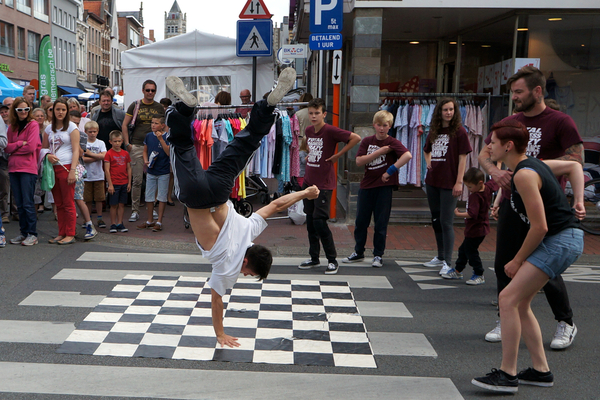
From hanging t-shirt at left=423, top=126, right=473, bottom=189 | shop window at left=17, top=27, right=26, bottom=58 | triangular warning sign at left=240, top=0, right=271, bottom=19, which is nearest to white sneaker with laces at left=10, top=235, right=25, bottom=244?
triangular warning sign at left=240, top=0, right=271, bottom=19

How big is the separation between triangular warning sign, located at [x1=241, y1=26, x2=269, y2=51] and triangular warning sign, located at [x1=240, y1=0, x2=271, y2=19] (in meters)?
0.23

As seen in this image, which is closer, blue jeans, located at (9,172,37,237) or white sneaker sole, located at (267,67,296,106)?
white sneaker sole, located at (267,67,296,106)

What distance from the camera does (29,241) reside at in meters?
7.77

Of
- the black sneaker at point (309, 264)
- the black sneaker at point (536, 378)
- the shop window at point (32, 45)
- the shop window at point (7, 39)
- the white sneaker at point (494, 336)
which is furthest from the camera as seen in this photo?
the shop window at point (32, 45)

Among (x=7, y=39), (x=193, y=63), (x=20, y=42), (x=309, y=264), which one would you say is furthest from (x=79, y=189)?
(x=20, y=42)

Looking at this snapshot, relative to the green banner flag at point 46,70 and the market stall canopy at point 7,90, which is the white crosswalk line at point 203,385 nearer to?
the market stall canopy at point 7,90

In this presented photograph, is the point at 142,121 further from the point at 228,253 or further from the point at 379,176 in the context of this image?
the point at 228,253

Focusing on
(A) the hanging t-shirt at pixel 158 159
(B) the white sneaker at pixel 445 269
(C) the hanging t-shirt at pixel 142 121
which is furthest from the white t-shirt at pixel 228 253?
(C) the hanging t-shirt at pixel 142 121

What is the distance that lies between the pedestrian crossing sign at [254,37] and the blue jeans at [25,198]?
415 centimetres

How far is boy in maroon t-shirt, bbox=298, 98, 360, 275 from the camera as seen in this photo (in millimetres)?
6676

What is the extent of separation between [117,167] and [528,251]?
6811mm

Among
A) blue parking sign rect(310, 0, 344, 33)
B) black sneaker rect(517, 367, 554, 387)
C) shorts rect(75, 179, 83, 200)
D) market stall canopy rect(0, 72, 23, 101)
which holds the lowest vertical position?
black sneaker rect(517, 367, 554, 387)

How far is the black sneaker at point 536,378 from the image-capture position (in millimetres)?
3746

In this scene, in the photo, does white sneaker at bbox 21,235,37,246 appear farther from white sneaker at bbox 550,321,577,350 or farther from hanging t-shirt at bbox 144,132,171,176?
white sneaker at bbox 550,321,577,350
